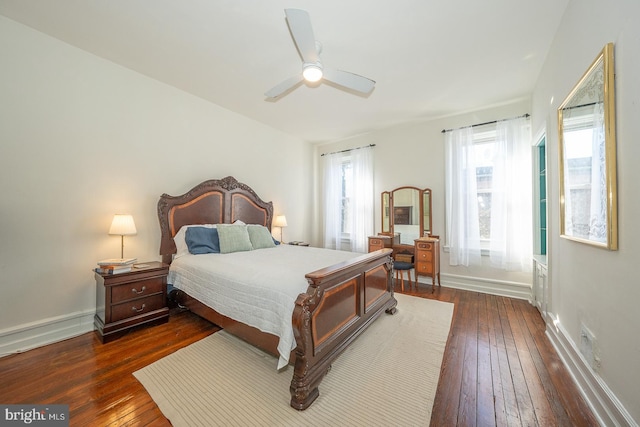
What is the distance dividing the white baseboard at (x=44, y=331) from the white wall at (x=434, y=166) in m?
4.35

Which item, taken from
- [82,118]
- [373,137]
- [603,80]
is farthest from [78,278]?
[373,137]

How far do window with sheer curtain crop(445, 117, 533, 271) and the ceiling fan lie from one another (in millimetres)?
2400

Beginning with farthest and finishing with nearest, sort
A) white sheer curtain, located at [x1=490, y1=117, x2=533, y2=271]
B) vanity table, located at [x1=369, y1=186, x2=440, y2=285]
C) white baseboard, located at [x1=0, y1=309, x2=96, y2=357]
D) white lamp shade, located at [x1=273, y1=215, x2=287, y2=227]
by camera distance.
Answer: white lamp shade, located at [x1=273, y1=215, x2=287, y2=227] < vanity table, located at [x1=369, y1=186, x2=440, y2=285] < white sheer curtain, located at [x1=490, y1=117, x2=533, y2=271] < white baseboard, located at [x1=0, y1=309, x2=96, y2=357]

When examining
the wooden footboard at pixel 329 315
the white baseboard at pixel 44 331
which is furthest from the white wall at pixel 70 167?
the wooden footboard at pixel 329 315

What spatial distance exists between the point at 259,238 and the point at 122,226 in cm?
156

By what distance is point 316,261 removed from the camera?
98.6 inches

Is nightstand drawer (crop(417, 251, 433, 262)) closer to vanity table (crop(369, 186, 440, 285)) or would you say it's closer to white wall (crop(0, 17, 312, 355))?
vanity table (crop(369, 186, 440, 285))

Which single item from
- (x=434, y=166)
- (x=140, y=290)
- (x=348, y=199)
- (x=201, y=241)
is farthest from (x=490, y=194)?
(x=140, y=290)

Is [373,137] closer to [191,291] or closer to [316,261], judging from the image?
[316,261]

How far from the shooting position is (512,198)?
3.47 m

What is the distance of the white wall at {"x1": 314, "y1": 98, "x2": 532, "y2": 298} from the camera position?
3561 mm

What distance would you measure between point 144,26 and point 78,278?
8.44 ft

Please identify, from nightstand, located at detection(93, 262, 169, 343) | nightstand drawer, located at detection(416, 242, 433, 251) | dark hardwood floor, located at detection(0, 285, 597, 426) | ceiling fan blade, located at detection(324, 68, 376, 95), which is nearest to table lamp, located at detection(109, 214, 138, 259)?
nightstand, located at detection(93, 262, 169, 343)

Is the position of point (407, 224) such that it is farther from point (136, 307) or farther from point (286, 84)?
point (136, 307)
